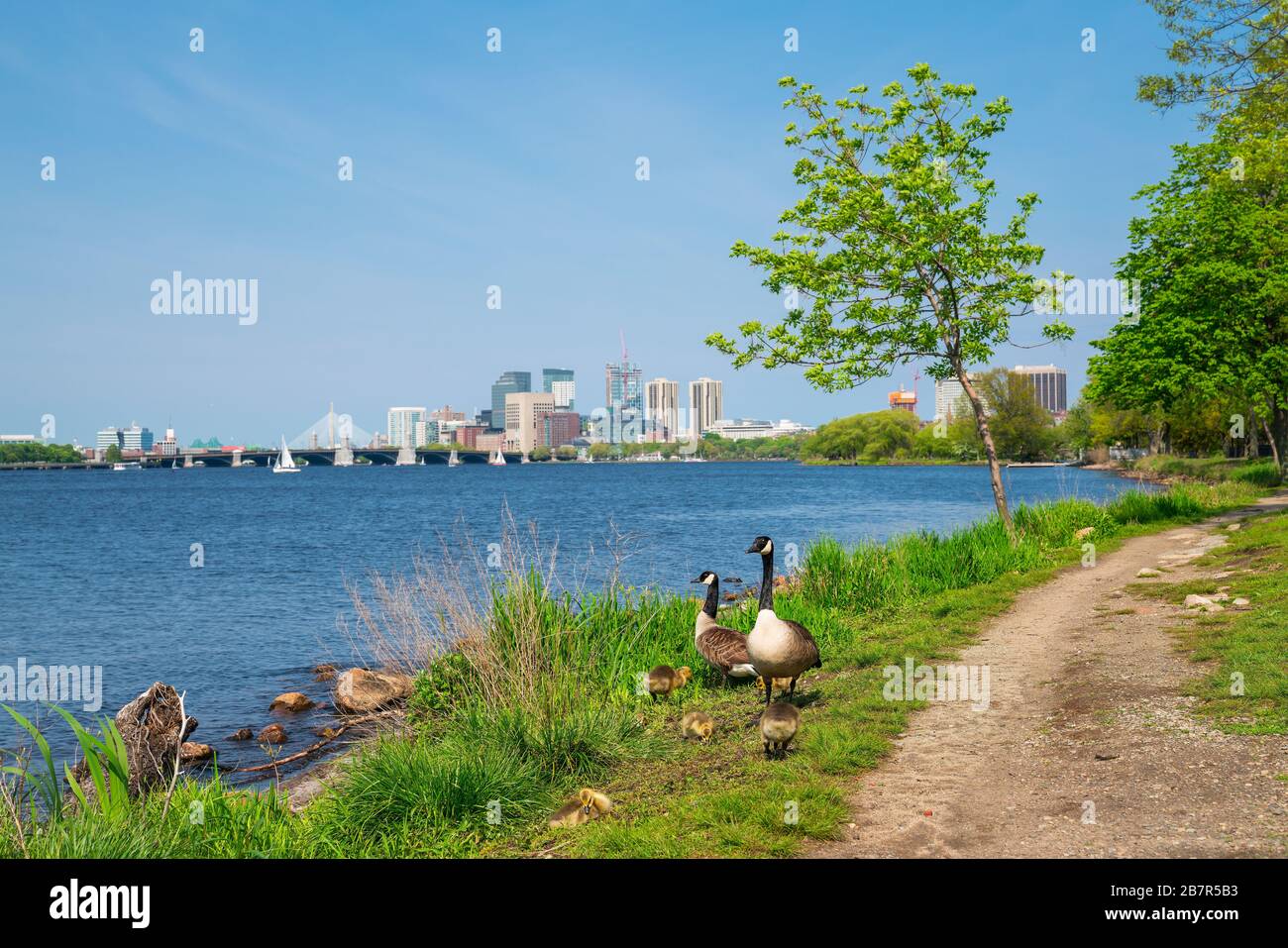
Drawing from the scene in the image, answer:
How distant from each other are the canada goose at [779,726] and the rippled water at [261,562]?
3.95 metres

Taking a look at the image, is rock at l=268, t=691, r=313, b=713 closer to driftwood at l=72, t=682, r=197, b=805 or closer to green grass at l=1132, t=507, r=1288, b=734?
driftwood at l=72, t=682, r=197, b=805

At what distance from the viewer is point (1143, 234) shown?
1250 inches

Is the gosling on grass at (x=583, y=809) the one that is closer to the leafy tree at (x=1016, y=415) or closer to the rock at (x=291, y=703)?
the rock at (x=291, y=703)

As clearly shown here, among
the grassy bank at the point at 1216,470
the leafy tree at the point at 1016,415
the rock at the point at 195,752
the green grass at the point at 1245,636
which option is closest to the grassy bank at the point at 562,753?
the green grass at the point at 1245,636

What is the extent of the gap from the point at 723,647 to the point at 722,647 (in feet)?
0.04

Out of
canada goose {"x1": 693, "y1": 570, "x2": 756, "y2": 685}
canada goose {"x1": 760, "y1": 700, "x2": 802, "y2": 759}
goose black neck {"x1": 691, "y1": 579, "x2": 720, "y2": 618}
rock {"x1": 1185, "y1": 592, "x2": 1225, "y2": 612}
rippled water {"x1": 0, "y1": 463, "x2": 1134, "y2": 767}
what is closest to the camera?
canada goose {"x1": 760, "y1": 700, "x2": 802, "y2": 759}

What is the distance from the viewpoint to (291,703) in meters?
17.5

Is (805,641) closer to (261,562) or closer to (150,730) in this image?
(150,730)

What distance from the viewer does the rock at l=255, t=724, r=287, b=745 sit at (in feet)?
49.9

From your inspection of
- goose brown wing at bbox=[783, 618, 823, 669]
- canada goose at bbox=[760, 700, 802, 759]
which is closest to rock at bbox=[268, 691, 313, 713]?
goose brown wing at bbox=[783, 618, 823, 669]

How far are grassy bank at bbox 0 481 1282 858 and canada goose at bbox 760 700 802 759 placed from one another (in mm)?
179

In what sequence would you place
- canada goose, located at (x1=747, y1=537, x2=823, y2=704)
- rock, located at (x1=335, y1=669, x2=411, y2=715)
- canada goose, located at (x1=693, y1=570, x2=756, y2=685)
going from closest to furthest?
canada goose, located at (x1=747, y1=537, x2=823, y2=704) < canada goose, located at (x1=693, y1=570, x2=756, y2=685) < rock, located at (x1=335, y1=669, x2=411, y2=715)
